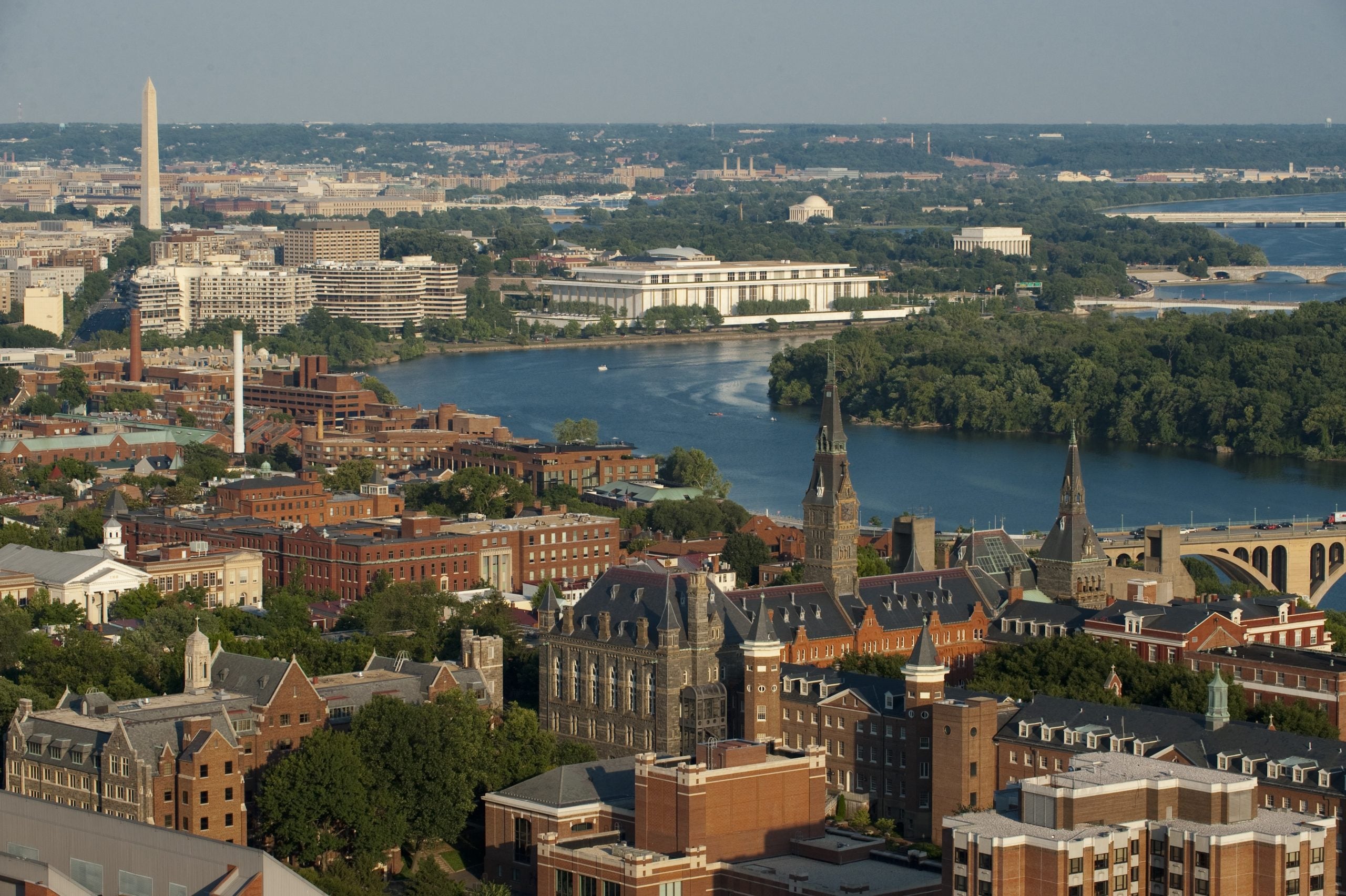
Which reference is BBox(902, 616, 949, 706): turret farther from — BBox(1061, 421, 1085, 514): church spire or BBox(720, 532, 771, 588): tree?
BBox(720, 532, 771, 588): tree

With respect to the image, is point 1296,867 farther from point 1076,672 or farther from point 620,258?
point 620,258

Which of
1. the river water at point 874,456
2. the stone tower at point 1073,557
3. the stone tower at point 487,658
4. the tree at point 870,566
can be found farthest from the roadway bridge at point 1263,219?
the stone tower at point 487,658

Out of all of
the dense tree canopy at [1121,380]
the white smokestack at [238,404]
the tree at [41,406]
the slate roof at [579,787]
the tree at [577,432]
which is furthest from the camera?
the dense tree canopy at [1121,380]

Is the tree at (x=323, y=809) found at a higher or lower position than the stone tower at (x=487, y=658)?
lower

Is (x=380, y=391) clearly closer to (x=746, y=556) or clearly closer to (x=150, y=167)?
(x=746, y=556)

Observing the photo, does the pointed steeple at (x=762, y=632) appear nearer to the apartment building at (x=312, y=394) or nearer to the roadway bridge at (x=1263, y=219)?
the apartment building at (x=312, y=394)

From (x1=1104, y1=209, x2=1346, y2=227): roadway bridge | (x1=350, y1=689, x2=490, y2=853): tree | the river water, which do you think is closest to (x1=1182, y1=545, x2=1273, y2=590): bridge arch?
the river water
